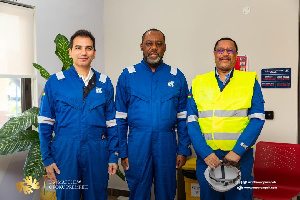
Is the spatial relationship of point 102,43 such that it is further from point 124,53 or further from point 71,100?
point 71,100

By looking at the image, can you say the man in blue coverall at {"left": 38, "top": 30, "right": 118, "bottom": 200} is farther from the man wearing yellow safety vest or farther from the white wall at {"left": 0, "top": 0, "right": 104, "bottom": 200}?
the white wall at {"left": 0, "top": 0, "right": 104, "bottom": 200}

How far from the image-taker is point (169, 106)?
2273mm

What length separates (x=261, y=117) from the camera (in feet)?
6.69

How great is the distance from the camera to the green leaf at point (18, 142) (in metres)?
2.46

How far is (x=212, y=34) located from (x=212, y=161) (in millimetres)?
1659

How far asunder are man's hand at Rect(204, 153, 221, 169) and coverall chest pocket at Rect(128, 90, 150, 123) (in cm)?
50

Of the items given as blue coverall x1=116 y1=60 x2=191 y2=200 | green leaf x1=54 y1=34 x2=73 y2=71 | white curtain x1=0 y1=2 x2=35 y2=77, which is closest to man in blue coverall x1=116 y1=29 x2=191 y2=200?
blue coverall x1=116 y1=60 x2=191 y2=200

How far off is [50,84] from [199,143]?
1.03 meters

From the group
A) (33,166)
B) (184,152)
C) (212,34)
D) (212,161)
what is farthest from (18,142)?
(212,34)

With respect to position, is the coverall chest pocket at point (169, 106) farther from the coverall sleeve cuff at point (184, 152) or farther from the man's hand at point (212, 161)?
the man's hand at point (212, 161)

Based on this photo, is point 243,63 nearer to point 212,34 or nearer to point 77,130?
point 212,34

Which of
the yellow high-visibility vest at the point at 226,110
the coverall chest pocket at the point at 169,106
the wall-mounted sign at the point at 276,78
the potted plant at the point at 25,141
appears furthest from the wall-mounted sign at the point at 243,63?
the potted plant at the point at 25,141

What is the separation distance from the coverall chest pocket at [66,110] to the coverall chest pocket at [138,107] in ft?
1.61

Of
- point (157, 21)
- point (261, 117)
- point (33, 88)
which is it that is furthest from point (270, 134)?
point (33, 88)
